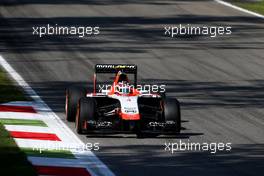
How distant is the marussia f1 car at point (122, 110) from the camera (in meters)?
20.5

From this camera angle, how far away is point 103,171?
1745 cm

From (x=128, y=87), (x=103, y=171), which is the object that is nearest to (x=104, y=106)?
(x=128, y=87)

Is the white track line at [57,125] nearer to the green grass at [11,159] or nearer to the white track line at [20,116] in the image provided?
the white track line at [20,116]

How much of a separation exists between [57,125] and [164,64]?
402 inches

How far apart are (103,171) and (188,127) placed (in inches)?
189

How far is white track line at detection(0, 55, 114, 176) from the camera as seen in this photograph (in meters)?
17.6

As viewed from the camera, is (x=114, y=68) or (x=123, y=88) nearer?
(x=123, y=88)

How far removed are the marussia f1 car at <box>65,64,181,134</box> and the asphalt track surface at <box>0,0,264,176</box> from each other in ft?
0.83

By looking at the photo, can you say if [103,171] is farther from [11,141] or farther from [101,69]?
[101,69]

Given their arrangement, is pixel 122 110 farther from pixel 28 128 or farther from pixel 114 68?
pixel 28 128

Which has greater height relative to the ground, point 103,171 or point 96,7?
point 96,7

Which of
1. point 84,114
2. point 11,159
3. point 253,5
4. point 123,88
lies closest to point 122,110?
point 84,114

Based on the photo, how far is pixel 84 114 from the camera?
20516 millimetres

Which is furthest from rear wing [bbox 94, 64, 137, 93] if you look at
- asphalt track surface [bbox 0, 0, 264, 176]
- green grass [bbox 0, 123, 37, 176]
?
green grass [bbox 0, 123, 37, 176]
